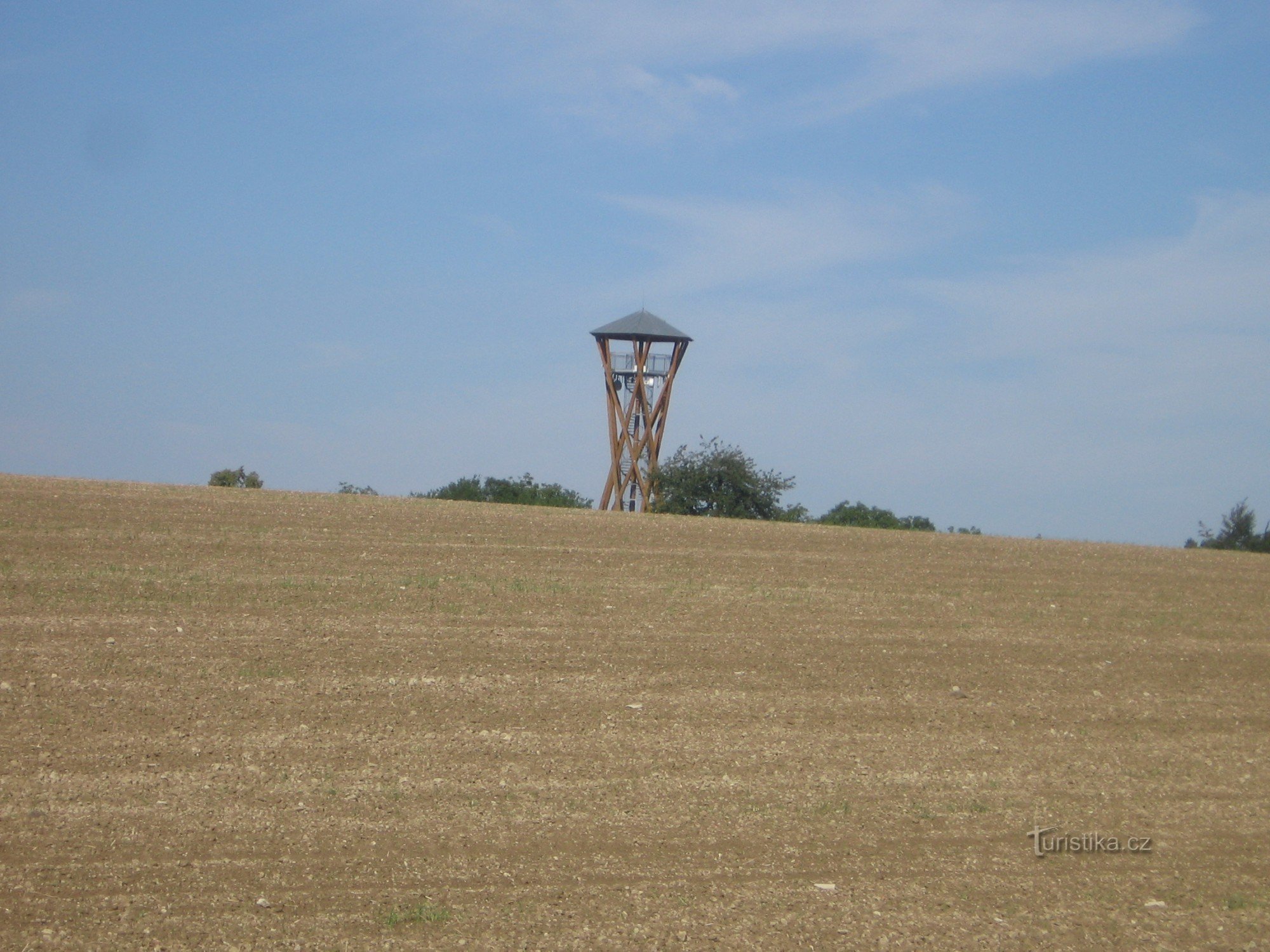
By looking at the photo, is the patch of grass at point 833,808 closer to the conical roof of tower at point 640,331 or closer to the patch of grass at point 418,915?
the patch of grass at point 418,915

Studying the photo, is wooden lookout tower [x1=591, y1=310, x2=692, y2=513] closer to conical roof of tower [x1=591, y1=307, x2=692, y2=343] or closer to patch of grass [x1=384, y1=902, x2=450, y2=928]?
conical roof of tower [x1=591, y1=307, x2=692, y2=343]

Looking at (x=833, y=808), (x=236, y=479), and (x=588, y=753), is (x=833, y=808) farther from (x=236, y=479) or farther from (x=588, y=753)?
(x=236, y=479)

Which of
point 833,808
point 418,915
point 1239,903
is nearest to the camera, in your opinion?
point 418,915

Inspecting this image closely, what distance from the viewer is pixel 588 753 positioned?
9820mm

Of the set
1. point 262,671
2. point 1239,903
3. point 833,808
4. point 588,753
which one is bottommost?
point 1239,903

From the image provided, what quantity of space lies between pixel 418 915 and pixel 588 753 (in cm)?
295

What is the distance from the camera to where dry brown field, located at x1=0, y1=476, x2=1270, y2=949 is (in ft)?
24.1

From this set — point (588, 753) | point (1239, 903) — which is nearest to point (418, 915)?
point (588, 753)

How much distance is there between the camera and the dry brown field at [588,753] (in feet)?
24.1

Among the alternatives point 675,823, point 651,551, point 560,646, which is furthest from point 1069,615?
point 675,823

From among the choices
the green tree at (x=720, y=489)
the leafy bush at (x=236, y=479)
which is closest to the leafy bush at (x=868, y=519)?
the green tree at (x=720, y=489)

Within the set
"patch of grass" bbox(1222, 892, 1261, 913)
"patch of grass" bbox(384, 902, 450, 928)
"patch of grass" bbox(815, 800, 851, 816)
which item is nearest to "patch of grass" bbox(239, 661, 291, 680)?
"patch of grass" bbox(384, 902, 450, 928)

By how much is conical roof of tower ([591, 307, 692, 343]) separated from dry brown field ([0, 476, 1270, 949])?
101ft

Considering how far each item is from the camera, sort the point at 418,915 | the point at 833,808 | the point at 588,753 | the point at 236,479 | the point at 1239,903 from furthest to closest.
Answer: the point at 236,479 → the point at 588,753 → the point at 833,808 → the point at 1239,903 → the point at 418,915
